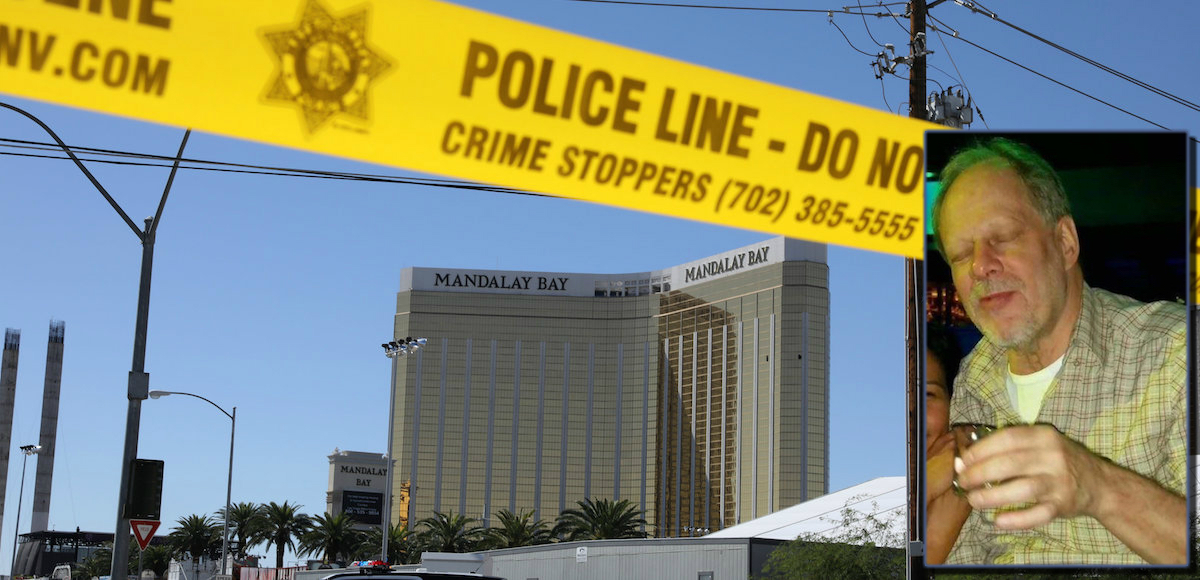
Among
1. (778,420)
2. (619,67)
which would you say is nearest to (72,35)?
(619,67)

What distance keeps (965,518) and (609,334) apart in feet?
593

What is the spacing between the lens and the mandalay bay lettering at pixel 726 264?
17479cm

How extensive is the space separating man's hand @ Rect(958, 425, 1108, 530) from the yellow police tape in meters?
2.63

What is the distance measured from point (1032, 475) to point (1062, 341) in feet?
3.65

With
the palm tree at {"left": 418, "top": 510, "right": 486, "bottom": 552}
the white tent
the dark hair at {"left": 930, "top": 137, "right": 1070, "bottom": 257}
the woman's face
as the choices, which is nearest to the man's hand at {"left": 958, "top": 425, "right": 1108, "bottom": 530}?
the woman's face

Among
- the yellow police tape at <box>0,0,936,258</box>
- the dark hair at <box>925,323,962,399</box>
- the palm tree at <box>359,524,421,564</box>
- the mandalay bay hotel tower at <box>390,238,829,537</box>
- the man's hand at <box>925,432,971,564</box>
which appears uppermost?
the mandalay bay hotel tower at <box>390,238,829,537</box>

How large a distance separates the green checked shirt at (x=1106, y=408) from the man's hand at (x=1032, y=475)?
79 millimetres

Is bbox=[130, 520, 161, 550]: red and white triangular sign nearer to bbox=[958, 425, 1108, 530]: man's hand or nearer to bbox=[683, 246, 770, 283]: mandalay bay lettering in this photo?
bbox=[958, 425, 1108, 530]: man's hand

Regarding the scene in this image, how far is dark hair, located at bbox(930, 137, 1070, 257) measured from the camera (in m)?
9.97

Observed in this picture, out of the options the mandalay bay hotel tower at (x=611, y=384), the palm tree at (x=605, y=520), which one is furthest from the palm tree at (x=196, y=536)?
the mandalay bay hotel tower at (x=611, y=384)

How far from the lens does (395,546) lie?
352 feet

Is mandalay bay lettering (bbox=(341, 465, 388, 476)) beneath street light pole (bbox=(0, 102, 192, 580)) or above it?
above

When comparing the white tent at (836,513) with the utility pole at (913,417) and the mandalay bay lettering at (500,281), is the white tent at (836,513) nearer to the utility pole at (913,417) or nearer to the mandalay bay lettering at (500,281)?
the utility pole at (913,417)

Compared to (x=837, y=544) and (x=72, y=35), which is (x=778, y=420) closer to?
(x=837, y=544)
